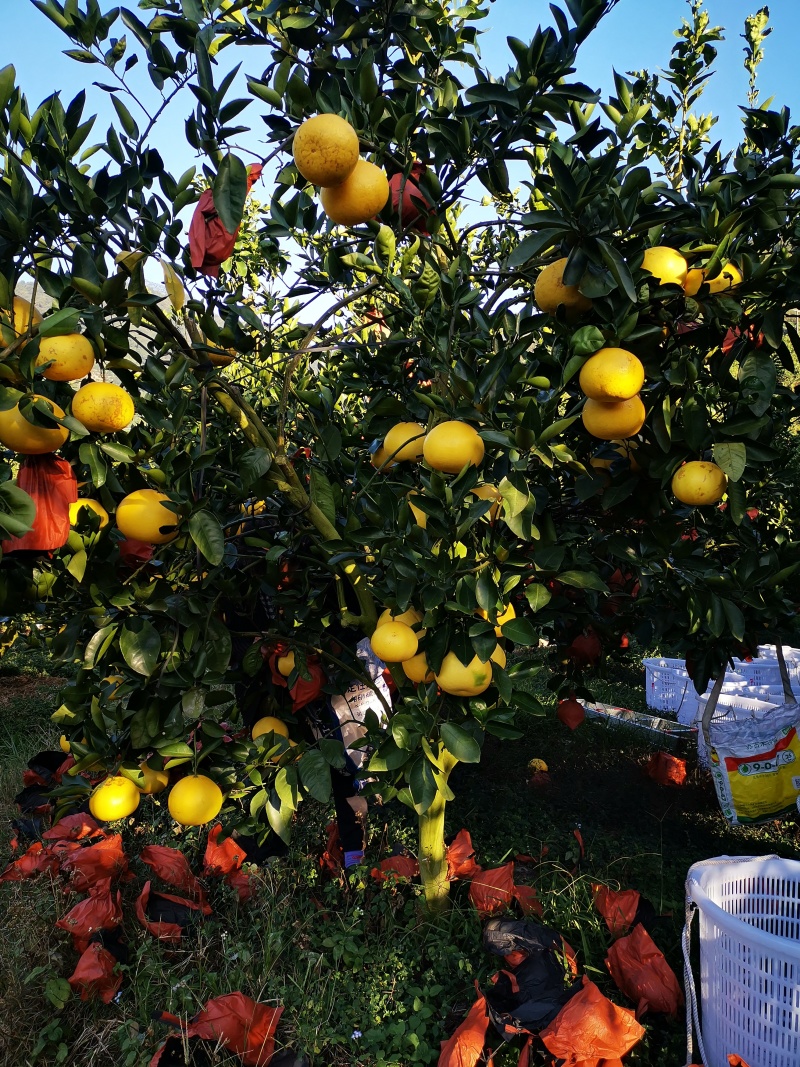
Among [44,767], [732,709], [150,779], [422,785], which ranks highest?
[422,785]

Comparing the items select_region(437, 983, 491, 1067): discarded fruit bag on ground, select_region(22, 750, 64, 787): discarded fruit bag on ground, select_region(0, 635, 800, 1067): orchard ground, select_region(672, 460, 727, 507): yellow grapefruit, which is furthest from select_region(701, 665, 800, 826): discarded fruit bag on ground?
select_region(22, 750, 64, 787): discarded fruit bag on ground

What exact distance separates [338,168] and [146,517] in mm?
678

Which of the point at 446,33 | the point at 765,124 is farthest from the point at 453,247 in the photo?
the point at 765,124

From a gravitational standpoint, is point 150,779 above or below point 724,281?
below

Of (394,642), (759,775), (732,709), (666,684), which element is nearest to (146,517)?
(394,642)

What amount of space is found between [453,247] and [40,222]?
833 millimetres

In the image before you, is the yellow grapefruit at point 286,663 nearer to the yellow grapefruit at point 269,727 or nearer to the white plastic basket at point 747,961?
the yellow grapefruit at point 269,727

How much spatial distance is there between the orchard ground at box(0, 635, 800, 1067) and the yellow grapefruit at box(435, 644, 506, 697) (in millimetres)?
923

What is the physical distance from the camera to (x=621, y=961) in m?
1.78

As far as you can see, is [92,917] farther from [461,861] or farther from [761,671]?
[761,671]

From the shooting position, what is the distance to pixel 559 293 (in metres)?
1.21

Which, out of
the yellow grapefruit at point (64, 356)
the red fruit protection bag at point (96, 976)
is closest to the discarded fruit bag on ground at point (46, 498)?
the yellow grapefruit at point (64, 356)

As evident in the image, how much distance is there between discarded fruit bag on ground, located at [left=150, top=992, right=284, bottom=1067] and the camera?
1.58m

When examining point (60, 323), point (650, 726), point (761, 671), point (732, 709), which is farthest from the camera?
point (761, 671)
